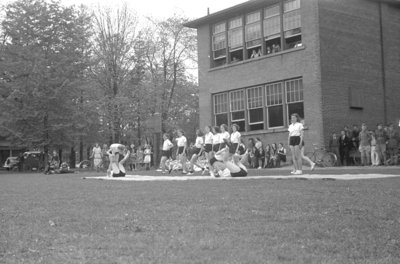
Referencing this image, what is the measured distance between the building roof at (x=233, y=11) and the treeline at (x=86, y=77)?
6437 millimetres

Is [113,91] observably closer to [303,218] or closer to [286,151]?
[286,151]

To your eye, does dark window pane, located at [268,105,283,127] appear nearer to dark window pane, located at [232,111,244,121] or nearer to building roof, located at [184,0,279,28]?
dark window pane, located at [232,111,244,121]

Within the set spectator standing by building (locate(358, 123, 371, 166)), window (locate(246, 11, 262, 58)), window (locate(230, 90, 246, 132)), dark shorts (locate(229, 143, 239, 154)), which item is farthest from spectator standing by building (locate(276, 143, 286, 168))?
dark shorts (locate(229, 143, 239, 154))

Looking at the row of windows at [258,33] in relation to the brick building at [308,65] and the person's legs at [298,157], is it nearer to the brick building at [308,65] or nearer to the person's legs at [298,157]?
the brick building at [308,65]

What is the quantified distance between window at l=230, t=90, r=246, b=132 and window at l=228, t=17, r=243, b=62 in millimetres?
2128

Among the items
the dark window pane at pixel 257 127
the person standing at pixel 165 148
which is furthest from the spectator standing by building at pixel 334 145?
the person standing at pixel 165 148

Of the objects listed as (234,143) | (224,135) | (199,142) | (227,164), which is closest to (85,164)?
(199,142)

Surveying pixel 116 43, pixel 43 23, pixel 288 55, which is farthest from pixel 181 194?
pixel 116 43

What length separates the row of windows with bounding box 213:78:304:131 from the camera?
31.0m

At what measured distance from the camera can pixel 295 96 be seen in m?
30.8

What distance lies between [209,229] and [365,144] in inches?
836

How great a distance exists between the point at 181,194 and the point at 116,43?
139ft

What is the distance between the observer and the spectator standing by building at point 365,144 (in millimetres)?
26750

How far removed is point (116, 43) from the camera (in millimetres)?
53031
